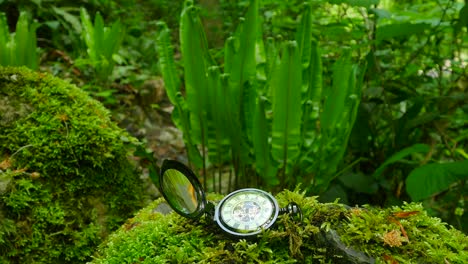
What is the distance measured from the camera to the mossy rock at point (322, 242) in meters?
1.16

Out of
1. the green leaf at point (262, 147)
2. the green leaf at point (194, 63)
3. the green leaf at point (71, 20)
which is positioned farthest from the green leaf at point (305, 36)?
the green leaf at point (71, 20)

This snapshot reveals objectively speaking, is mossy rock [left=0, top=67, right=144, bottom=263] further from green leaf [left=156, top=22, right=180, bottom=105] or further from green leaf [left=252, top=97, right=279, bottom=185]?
green leaf [left=252, top=97, right=279, bottom=185]

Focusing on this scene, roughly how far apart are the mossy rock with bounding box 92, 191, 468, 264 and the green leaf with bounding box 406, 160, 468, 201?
0.39 metres

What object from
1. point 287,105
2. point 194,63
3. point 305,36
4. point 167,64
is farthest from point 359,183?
point 167,64

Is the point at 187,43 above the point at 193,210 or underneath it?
above

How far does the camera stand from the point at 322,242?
46.9 inches

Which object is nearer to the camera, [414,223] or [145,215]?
[414,223]

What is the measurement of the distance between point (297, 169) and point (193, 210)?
98cm

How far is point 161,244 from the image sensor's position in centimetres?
130

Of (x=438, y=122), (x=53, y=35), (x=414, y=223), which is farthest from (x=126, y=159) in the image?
(x=53, y=35)

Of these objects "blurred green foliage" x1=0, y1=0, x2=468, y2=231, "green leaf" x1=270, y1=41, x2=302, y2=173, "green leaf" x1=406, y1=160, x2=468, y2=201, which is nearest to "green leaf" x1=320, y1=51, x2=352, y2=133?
"blurred green foliage" x1=0, y1=0, x2=468, y2=231

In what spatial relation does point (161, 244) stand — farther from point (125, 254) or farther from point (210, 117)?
point (210, 117)

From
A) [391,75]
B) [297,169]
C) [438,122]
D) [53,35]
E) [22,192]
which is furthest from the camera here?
[53,35]

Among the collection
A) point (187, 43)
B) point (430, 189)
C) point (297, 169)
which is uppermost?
point (187, 43)
